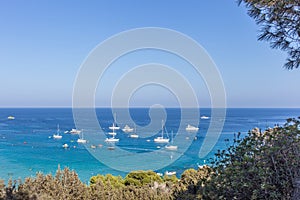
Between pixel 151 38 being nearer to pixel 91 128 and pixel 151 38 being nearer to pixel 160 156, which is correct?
pixel 160 156

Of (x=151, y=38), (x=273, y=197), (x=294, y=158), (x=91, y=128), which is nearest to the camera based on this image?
(x=273, y=197)

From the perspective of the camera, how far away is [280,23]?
2.38m

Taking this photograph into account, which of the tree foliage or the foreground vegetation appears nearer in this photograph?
the foreground vegetation

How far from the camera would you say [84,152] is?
91.4 ft

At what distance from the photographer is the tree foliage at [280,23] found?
7.43ft

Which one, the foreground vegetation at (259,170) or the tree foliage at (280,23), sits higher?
the tree foliage at (280,23)

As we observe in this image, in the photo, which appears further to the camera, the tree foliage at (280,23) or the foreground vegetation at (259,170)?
the tree foliage at (280,23)

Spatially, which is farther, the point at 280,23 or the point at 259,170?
the point at 280,23

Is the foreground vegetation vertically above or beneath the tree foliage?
beneath

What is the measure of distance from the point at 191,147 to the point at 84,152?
468 inches

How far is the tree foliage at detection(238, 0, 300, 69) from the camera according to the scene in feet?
7.43

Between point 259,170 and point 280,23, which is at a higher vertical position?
point 280,23

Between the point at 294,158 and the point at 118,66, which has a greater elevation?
the point at 118,66

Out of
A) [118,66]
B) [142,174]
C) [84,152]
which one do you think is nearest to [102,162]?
[84,152]
